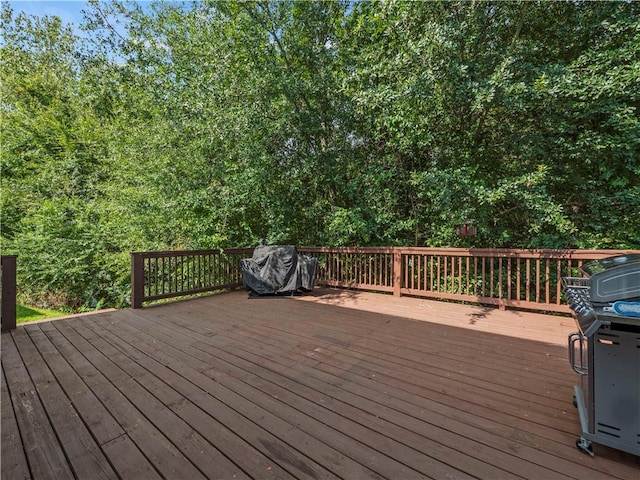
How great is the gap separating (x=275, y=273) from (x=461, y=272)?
9.41 ft

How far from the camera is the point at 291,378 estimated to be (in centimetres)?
211

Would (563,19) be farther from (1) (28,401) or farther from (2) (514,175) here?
(1) (28,401)

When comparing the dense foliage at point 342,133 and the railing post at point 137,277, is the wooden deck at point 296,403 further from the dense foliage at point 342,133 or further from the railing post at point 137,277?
the dense foliage at point 342,133

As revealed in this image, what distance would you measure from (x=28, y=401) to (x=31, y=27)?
1412 centimetres

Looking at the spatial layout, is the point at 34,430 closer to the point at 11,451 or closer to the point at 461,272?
the point at 11,451

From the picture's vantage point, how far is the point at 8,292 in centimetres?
321

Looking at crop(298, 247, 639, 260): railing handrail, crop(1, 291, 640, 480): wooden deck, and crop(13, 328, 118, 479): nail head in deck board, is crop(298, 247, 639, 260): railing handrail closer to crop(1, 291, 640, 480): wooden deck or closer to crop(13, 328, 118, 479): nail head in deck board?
crop(1, 291, 640, 480): wooden deck

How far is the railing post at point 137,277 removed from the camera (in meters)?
4.29

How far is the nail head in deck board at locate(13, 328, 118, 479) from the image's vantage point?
130cm

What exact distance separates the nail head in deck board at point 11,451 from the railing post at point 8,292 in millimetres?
2014

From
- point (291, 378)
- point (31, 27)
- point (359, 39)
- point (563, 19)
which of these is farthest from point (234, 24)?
point (31, 27)

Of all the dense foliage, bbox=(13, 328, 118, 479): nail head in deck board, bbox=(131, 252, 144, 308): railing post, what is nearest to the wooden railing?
the dense foliage

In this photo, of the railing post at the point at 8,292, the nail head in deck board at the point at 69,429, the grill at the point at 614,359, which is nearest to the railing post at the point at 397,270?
the grill at the point at 614,359

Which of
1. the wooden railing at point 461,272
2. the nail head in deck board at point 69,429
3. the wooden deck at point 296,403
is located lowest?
the wooden deck at point 296,403
